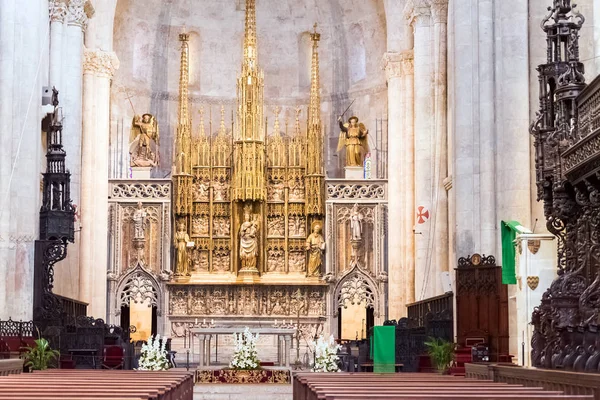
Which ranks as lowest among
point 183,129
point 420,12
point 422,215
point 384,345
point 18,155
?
point 384,345

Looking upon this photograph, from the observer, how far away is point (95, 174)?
35.1 meters

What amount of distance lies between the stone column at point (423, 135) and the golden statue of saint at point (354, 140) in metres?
4.49

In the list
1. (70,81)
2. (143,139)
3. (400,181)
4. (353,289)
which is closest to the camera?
(70,81)

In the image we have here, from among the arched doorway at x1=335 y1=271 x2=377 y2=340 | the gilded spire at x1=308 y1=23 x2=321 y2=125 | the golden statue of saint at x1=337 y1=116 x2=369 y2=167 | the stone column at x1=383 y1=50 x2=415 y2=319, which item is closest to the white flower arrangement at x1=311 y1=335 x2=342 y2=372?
the stone column at x1=383 y1=50 x2=415 y2=319

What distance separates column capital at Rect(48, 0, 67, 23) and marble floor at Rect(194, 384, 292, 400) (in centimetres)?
1162

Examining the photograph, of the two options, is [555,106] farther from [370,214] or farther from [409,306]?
[370,214]

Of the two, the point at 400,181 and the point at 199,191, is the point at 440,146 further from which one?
the point at 199,191

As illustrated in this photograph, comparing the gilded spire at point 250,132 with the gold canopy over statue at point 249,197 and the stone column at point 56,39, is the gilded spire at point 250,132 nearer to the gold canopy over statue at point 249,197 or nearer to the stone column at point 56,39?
the gold canopy over statue at point 249,197

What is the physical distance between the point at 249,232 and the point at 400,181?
16.6ft

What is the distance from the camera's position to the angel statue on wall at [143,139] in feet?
122

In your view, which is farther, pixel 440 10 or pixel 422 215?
pixel 422 215

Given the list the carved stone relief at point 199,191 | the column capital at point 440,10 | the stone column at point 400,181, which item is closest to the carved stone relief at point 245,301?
the stone column at point 400,181

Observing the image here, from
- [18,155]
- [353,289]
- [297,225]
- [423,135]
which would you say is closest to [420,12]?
[423,135]

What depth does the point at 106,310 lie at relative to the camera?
3553cm
